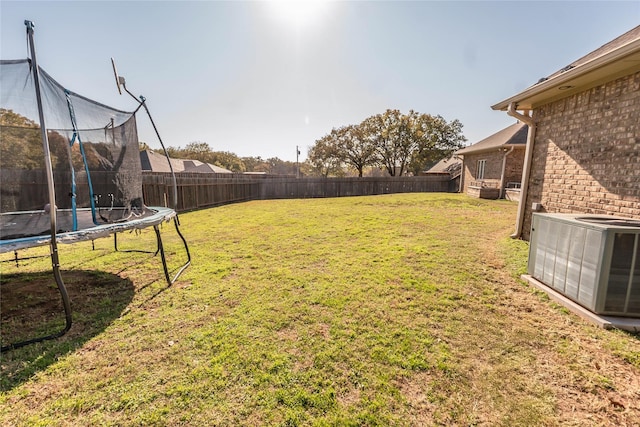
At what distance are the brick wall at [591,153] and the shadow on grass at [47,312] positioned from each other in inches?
274

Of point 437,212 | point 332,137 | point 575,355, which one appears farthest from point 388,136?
point 575,355

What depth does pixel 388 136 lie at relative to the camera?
26.6 metres

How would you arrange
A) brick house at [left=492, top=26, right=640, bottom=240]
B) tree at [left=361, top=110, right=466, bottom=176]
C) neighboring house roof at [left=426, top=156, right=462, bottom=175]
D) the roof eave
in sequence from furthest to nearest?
neighboring house roof at [left=426, top=156, right=462, bottom=175] < tree at [left=361, top=110, right=466, bottom=176] < brick house at [left=492, top=26, right=640, bottom=240] < the roof eave

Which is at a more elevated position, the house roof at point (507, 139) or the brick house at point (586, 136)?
the house roof at point (507, 139)

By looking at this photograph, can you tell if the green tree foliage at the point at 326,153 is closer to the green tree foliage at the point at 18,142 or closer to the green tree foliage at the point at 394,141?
the green tree foliage at the point at 394,141

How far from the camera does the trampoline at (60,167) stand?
252cm

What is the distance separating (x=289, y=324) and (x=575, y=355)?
2619 mm

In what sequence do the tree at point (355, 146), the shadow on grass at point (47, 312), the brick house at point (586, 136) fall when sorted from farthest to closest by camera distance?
the tree at point (355, 146) → the brick house at point (586, 136) → the shadow on grass at point (47, 312)

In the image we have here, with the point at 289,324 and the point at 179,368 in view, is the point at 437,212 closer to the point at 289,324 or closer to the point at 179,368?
the point at 289,324

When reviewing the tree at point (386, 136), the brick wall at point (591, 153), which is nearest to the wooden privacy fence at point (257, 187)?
the tree at point (386, 136)

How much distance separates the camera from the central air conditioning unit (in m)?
2.59

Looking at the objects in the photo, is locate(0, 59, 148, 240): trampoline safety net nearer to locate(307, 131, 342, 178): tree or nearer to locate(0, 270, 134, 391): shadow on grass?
locate(0, 270, 134, 391): shadow on grass

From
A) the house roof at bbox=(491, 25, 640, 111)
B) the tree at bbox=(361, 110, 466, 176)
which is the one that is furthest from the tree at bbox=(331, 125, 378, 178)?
the house roof at bbox=(491, 25, 640, 111)

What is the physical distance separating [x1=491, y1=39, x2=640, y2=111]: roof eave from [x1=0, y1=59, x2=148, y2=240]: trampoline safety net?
22.3ft
